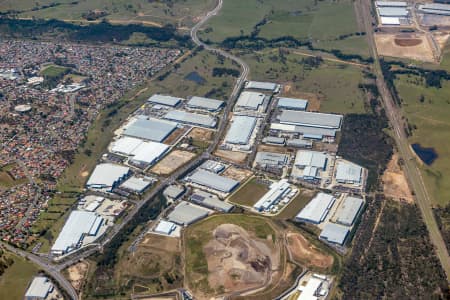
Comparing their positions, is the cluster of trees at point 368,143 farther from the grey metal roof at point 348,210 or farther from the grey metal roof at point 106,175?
Result: the grey metal roof at point 106,175

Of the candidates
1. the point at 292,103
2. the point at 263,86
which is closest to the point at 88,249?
the point at 292,103

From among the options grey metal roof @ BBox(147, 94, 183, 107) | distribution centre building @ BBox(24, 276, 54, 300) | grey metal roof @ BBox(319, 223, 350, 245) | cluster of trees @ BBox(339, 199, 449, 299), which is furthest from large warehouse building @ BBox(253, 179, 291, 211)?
grey metal roof @ BBox(147, 94, 183, 107)

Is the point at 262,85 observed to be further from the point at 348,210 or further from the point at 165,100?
the point at 348,210

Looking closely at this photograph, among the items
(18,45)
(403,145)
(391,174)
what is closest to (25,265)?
(391,174)

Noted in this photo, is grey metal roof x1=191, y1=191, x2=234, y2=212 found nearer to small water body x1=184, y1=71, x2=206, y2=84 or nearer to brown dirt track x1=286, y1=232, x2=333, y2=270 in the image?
brown dirt track x1=286, y1=232, x2=333, y2=270

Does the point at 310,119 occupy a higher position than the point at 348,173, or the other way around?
the point at 310,119

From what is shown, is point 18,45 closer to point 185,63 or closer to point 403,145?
point 185,63

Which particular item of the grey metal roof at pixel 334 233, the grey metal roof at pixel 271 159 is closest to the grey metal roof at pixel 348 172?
the grey metal roof at pixel 271 159
